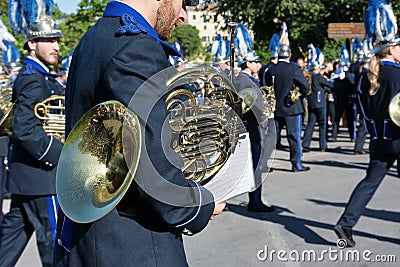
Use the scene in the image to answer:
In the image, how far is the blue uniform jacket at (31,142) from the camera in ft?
12.0

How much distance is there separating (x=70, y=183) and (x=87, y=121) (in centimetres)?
20

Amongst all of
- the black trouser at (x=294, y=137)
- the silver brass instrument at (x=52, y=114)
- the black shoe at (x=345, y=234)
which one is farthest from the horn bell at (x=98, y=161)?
the black trouser at (x=294, y=137)

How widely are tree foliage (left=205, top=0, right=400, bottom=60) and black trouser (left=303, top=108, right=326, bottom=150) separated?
389 inches

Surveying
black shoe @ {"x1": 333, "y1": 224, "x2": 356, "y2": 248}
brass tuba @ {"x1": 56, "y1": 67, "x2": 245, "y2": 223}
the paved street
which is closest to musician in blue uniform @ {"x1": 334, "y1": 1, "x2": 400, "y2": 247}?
black shoe @ {"x1": 333, "y1": 224, "x2": 356, "y2": 248}

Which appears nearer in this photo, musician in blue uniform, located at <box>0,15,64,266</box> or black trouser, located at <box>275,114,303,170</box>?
musician in blue uniform, located at <box>0,15,64,266</box>

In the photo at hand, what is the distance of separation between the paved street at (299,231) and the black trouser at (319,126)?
2801 mm

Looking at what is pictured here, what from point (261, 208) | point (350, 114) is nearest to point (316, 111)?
point (350, 114)

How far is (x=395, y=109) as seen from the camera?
4621 millimetres

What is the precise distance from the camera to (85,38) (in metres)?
1.94

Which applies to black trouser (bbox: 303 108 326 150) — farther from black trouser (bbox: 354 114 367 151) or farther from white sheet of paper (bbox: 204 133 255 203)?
white sheet of paper (bbox: 204 133 255 203)

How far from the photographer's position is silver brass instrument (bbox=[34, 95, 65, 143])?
3775mm

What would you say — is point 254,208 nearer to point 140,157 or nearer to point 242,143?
point 242,143

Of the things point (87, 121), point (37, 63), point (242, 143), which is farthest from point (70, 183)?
point (37, 63)

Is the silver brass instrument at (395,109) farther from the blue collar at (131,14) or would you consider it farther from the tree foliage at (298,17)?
the tree foliage at (298,17)
